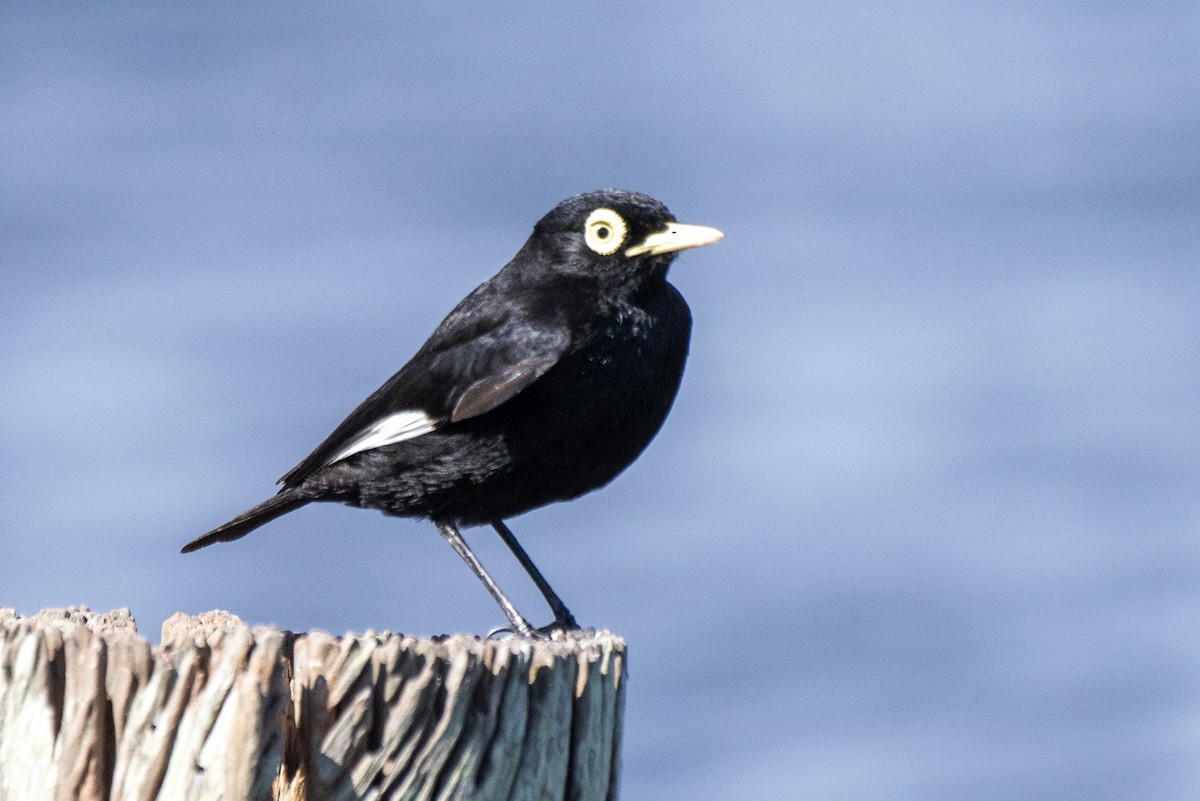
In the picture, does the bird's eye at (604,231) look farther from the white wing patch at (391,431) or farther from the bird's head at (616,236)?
the white wing patch at (391,431)

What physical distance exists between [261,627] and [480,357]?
2.54 meters

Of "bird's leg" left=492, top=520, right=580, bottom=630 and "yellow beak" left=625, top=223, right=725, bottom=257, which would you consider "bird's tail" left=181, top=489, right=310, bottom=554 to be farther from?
"yellow beak" left=625, top=223, right=725, bottom=257

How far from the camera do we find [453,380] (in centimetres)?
571

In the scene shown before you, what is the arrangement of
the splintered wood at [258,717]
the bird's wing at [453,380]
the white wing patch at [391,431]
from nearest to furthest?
the splintered wood at [258,717] → the bird's wing at [453,380] → the white wing patch at [391,431]

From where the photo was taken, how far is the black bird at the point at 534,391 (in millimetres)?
5539

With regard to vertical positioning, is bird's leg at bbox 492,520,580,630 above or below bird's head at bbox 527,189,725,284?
below

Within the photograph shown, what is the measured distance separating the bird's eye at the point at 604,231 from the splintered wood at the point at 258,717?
9.23 feet

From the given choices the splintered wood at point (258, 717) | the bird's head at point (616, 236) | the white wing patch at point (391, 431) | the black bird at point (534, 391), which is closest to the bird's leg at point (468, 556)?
the black bird at point (534, 391)

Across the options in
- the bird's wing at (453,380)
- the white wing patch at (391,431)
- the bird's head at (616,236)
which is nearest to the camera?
the bird's wing at (453,380)

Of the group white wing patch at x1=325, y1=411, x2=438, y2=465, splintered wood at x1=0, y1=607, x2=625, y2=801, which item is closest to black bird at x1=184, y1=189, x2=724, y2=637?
white wing patch at x1=325, y1=411, x2=438, y2=465

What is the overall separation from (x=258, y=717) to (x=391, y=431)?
2.82 meters

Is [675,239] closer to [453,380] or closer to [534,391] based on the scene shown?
[534,391]

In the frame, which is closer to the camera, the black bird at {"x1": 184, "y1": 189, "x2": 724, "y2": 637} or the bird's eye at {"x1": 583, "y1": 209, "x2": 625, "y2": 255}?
the black bird at {"x1": 184, "y1": 189, "x2": 724, "y2": 637}

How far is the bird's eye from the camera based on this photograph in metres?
5.93
